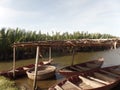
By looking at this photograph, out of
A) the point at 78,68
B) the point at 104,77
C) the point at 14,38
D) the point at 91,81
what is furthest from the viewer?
the point at 14,38

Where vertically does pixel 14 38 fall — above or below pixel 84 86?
above

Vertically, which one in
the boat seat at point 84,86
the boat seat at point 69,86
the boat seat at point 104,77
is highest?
the boat seat at point 104,77

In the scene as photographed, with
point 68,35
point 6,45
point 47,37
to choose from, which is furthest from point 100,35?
point 6,45

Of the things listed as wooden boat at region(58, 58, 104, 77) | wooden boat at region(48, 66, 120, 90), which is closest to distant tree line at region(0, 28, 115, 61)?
wooden boat at region(58, 58, 104, 77)

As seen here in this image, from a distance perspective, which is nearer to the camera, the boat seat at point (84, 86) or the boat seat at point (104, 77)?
the boat seat at point (84, 86)

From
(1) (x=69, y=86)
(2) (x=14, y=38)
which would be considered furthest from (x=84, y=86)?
(2) (x=14, y=38)

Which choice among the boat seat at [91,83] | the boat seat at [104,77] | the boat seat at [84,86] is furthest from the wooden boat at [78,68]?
the boat seat at [84,86]

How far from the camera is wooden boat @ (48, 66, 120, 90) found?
38.8 feet

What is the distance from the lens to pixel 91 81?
12844 mm

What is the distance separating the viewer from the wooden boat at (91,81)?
11.8 metres

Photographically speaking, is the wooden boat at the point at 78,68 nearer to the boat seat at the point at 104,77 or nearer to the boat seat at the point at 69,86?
the boat seat at the point at 104,77

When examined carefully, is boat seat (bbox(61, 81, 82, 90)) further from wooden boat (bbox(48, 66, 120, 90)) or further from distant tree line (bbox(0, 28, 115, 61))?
distant tree line (bbox(0, 28, 115, 61))

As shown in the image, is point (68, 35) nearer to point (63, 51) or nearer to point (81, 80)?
point (63, 51)

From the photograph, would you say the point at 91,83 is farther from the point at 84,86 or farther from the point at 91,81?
the point at 84,86
